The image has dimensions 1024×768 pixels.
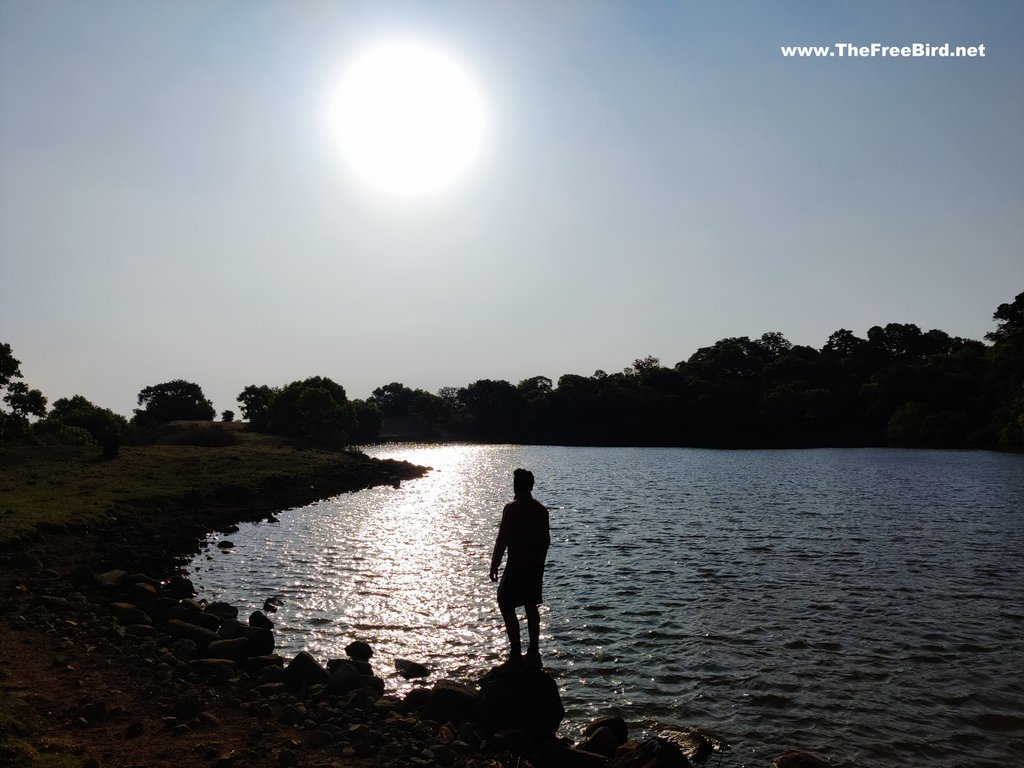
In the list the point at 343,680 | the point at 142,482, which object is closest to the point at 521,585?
the point at 343,680

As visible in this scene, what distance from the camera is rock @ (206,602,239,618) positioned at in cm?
1959

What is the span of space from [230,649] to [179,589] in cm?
769

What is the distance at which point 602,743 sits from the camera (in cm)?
1155

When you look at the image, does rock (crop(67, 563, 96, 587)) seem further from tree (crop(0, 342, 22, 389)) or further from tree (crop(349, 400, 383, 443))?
tree (crop(349, 400, 383, 443))

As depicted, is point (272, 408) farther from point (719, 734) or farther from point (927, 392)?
point (927, 392)

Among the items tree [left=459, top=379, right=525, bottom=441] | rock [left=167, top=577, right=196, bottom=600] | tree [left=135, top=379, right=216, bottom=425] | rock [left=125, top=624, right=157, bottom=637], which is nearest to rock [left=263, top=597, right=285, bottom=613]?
rock [left=167, top=577, right=196, bottom=600]

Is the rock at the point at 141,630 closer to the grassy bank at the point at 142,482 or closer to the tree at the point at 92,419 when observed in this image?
the grassy bank at the point at 142,482

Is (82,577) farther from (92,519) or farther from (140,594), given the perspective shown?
(92,519)

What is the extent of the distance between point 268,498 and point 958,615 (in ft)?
140

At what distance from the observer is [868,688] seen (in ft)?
47.9

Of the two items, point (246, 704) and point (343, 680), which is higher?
point (246, 704)

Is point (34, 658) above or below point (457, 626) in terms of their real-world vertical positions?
above

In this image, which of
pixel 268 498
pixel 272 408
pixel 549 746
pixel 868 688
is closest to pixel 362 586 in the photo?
pixel 549 746

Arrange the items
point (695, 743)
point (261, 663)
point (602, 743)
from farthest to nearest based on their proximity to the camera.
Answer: point (261, 663) → point (695, 743) → point (602, 743)
